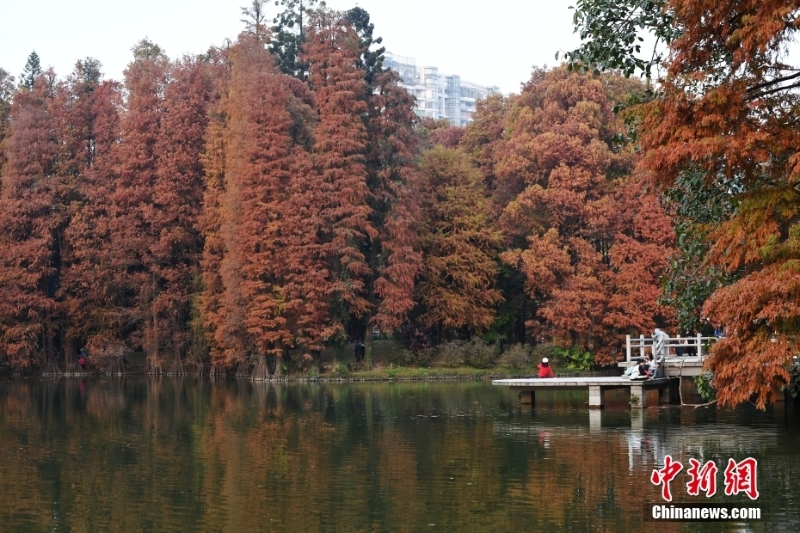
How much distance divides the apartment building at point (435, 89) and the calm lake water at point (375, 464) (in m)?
158

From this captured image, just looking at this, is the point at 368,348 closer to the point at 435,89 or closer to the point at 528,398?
the point at 528,398

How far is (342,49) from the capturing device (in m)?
43.3

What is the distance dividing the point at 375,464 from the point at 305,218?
82.5ft

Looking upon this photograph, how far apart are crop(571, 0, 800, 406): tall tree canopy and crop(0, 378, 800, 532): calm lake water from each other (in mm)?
2293

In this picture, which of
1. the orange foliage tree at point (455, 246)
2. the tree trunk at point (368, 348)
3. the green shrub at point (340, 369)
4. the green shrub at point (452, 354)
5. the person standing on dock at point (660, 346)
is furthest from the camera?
the orange foliage tree at point (455, 246)

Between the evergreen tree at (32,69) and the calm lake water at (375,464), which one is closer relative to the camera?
the calm lake water at (375,464)

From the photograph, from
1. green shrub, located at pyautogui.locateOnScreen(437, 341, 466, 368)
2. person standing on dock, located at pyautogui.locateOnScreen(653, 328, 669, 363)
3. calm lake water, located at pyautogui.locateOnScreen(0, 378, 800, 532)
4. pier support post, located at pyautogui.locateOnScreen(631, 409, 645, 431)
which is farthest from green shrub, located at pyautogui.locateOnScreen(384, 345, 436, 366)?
pier support post, located at pyautogui.locateOnScreen(631, 409, 645, 431)

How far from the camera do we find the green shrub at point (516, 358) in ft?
142

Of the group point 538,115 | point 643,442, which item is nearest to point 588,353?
point 538,115

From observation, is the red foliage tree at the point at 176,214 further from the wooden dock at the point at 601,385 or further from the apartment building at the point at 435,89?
the apartment building at the point at 435,89

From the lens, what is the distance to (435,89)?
186750 mm

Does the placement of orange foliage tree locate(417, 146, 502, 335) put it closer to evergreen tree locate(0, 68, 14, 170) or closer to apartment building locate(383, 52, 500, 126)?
evergreen tree locate(0, 68, 14, 170)

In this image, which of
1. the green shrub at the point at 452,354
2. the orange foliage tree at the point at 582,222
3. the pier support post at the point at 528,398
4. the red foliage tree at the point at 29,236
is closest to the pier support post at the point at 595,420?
the pier support post at the point at 528,398

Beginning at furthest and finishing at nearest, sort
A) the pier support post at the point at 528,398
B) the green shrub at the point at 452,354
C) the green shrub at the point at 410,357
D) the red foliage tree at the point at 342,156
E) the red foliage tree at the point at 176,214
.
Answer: the red foliage tree at the point at 176,214 → the green shrub at the point at 410,357 → the green shrub at the point at 452,354 → the red foliage tree at the point at 342,156 → the pier support post at the point at 528,398
